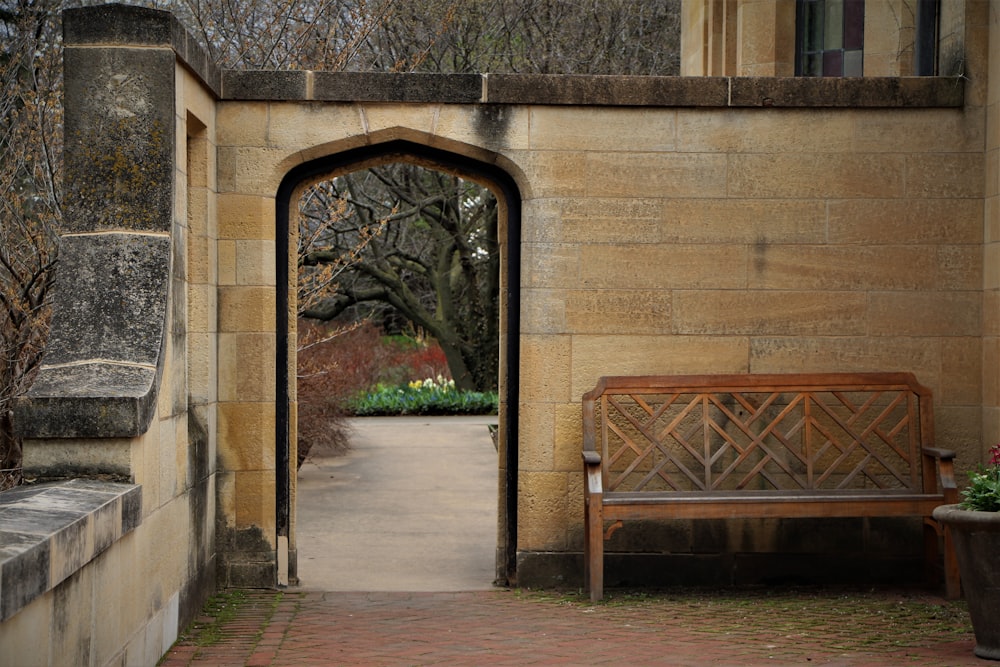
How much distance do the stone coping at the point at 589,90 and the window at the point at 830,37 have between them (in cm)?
272

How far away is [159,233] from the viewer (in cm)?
618

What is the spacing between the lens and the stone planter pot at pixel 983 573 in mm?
5809

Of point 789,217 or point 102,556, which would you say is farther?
point 789,217

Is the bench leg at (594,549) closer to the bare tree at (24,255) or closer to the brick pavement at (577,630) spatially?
the brick pavement at (577,630)

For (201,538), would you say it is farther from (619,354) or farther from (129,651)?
(619,354)

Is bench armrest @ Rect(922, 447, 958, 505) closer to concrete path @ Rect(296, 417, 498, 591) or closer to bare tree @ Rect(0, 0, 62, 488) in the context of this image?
concrete path @ Rect(296, 417, 498, 591)

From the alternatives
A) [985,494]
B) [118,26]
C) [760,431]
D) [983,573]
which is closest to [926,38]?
[760,431]

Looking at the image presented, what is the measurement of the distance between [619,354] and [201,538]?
2.68 meters

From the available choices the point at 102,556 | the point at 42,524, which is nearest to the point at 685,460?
the point at 102,556

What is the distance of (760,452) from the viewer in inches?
312

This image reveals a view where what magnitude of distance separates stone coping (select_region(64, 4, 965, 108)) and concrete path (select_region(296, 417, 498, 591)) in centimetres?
306

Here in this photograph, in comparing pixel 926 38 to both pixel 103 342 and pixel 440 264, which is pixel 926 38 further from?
pixel 440 264

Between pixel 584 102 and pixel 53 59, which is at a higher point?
pixel 53 59

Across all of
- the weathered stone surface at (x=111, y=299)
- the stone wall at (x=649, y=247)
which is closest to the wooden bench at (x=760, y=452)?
the stone wall at (x=649, y=247)
